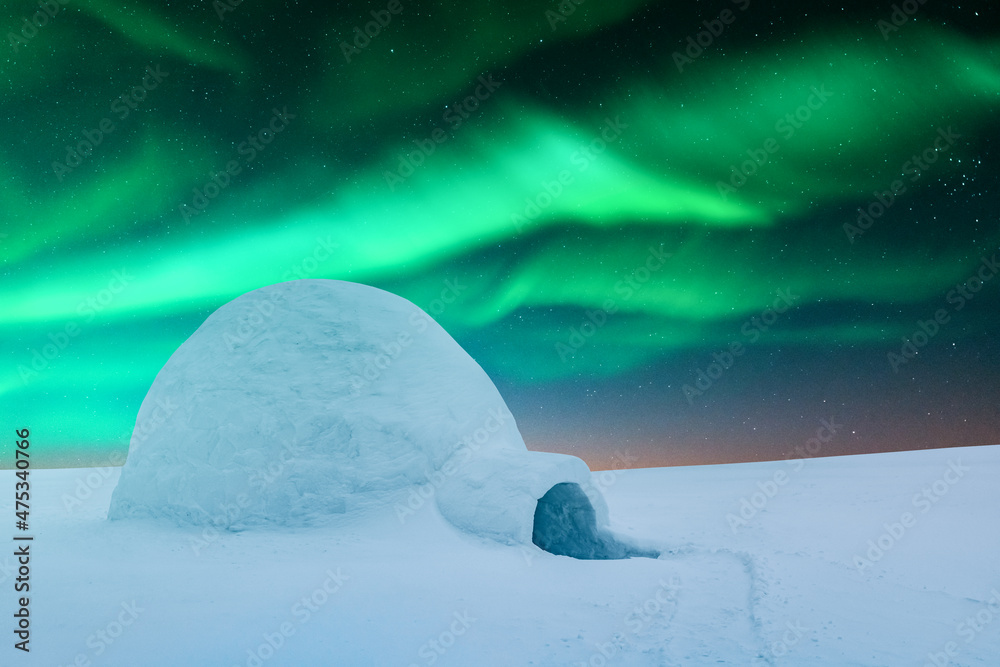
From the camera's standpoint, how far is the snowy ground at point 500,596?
4316 mm

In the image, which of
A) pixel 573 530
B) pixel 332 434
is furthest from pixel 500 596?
pixel 332 434

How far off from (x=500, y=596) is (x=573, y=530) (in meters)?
3.18

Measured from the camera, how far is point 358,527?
23.5ft

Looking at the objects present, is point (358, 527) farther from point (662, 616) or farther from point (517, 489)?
point (662, 616)

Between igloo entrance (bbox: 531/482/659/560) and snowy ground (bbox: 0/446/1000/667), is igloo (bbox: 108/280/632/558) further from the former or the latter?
snowy ground (bbox: 0/446/1000/667)

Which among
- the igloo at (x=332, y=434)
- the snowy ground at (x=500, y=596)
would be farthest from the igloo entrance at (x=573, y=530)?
the snowy ground at (x=500, y=596)

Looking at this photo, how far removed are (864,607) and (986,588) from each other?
A: 176 cm

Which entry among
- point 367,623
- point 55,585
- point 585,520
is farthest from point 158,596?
point 585,520

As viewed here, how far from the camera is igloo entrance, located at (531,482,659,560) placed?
26.3ft

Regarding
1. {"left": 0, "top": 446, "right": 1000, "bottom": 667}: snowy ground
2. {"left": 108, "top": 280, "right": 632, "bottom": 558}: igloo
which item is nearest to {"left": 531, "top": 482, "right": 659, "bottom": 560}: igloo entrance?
{"left": 108, "top": 280, "right": 632, "bottom": 558}: igloo

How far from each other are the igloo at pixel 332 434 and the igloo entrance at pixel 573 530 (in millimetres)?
18

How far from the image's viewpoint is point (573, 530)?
8273 millimetres

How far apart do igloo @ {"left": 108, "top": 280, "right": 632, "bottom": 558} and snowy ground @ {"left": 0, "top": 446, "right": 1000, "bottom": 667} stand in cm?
34

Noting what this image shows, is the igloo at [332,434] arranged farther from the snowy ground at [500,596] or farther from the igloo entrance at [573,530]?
the snowy ground at [500,596]
